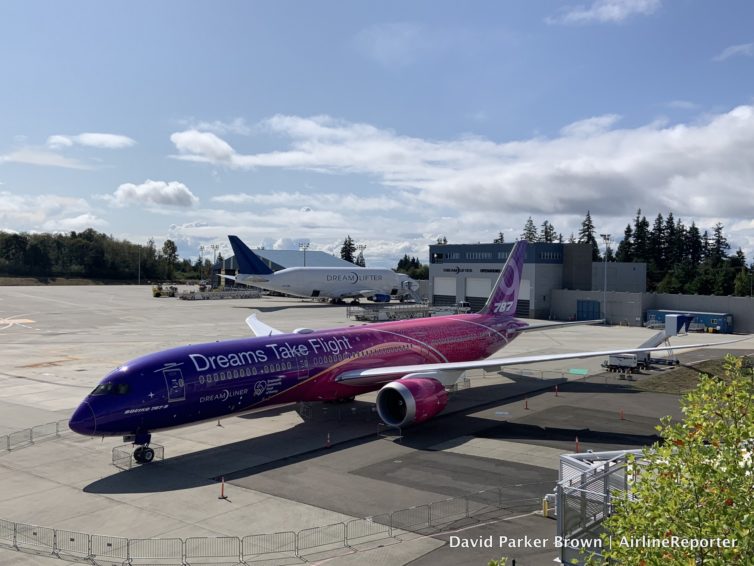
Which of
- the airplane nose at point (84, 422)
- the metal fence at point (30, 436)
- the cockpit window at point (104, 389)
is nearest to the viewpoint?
the airplane nose at point (84, 422)

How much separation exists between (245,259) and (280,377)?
74592mm

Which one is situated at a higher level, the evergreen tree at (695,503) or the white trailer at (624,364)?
the evergreen tree at (695,503)

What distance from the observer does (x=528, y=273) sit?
91562 mm

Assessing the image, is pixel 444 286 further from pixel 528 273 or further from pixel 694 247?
pixel 694 247

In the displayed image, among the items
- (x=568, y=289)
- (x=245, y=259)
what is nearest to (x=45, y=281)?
(x=245, y=259)

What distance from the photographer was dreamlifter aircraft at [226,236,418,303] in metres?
101

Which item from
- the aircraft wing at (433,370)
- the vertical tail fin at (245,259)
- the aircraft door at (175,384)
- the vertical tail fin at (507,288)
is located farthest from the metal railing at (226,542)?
the vertical tail fin at (245,259)

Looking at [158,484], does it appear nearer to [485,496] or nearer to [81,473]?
[81,473]

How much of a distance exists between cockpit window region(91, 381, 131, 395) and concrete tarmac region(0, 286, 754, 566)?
3.11 metres

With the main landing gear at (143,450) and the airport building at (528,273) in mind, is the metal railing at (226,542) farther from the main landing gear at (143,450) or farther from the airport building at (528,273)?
the airport building at (528,273)

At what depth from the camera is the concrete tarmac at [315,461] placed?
19219 millimetres

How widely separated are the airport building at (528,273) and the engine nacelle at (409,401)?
209 ft

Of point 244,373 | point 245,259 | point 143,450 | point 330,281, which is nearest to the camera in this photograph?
point 143,450

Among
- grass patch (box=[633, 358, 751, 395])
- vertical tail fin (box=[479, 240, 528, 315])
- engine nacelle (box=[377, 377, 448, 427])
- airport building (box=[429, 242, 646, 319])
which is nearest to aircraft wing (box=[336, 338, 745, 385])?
engine nacelle (box=[377, 377, 448, 427])
